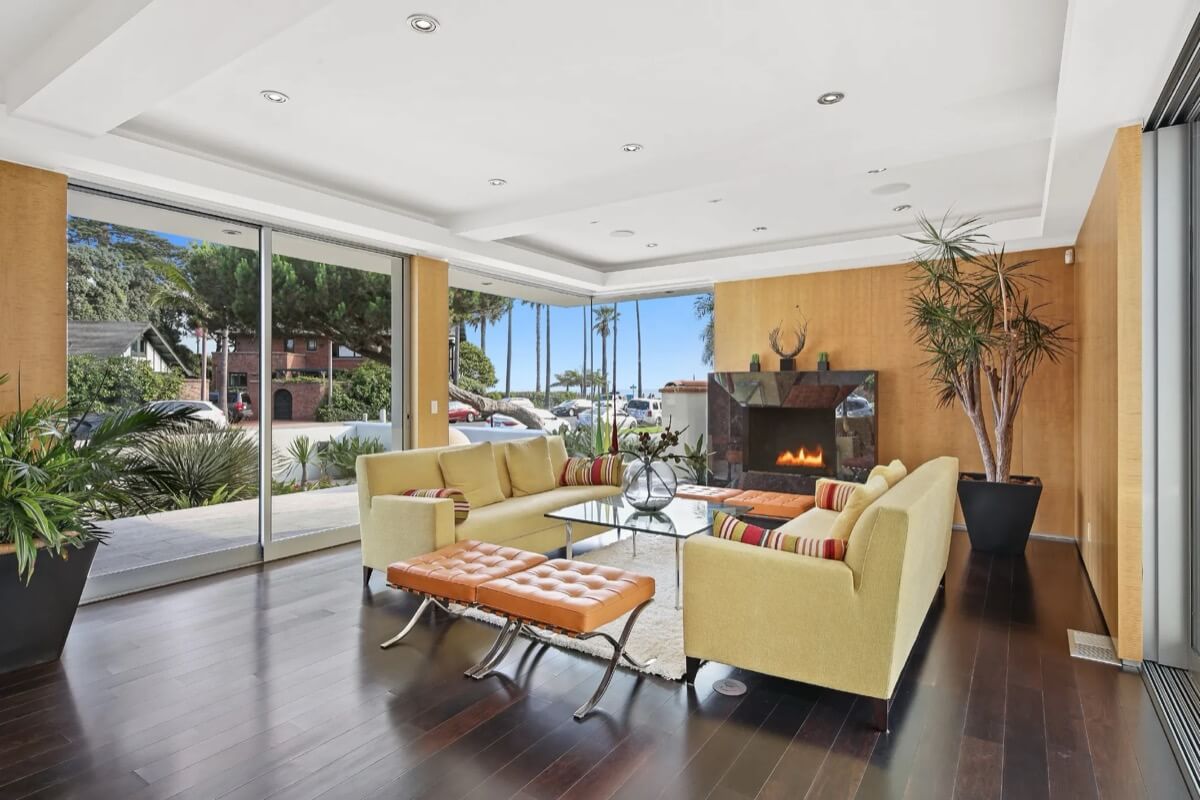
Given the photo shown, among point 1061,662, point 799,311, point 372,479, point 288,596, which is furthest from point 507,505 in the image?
point 799,311

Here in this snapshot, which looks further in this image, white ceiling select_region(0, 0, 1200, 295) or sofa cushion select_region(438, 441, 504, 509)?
sofa cushion select_region(438, 441, 504, 509)

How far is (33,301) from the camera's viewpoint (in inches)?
144

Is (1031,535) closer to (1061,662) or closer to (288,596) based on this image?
(1061,662)

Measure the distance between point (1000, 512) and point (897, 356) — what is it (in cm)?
192

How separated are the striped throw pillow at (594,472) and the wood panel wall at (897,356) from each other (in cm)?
245

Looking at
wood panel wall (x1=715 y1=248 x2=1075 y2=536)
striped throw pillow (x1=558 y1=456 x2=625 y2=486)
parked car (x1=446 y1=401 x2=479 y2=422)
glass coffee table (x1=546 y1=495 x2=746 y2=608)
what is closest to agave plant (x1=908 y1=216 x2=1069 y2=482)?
wood panel wall (x1=715 y1=248 x2=1075 y2=536)

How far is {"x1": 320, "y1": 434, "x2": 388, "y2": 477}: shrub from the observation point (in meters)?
5.39

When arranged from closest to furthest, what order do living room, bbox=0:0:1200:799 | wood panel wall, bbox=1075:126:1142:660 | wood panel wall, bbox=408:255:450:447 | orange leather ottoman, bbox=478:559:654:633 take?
living room, bbox=0:0:1200:799
orange leather ottoman, bbox=478:559:654:633
wood panel wall, bbox=1075:126:1142:660
wood panel wall, bbox=408:255:450:447

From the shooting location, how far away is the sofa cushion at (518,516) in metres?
4.34

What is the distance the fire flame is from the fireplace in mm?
10

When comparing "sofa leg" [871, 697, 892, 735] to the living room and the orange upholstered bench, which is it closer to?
the living room

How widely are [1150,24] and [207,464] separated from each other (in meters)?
5.53

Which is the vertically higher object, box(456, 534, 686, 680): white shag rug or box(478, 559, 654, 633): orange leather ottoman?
box(478, 559, 654, 633): orange leather ottoman

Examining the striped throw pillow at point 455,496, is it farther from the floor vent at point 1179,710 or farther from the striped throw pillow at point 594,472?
the floor vent at point 1179,710
